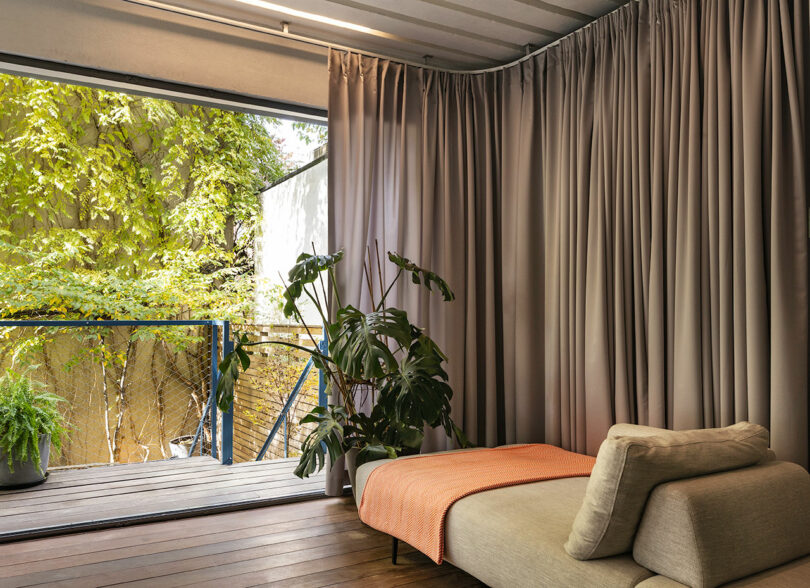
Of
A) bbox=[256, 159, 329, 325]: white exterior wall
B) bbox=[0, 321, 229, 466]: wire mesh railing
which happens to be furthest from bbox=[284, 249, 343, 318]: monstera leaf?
bbox=[0, 321, 229, 466]: wire mesh railing

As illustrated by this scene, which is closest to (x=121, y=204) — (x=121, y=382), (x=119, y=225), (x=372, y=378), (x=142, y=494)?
(x=119, y=225)

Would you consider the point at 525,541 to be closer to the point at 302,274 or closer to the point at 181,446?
the point at 302,274

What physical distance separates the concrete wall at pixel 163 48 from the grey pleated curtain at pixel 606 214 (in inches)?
9.2

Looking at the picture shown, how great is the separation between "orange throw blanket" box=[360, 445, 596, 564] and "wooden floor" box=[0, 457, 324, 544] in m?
1.01

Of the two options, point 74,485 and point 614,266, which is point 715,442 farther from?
point 74,485

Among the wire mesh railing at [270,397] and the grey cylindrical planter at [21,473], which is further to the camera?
the wire mesh railing at [270,397]

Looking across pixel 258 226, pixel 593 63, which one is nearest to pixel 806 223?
pixel 593 63

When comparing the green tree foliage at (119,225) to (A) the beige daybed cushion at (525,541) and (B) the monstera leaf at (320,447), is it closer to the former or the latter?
(B) the monstera leaf at (320,447)

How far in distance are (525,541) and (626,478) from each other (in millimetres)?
430

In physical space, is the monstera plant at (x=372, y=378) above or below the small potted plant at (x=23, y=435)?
above

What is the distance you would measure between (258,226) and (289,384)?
175cm

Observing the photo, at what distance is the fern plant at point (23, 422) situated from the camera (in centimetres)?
374

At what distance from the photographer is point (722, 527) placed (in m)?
1.58

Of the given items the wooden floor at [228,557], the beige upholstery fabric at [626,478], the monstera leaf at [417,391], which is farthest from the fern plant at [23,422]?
the beige upholstery fabric at [626,478]
